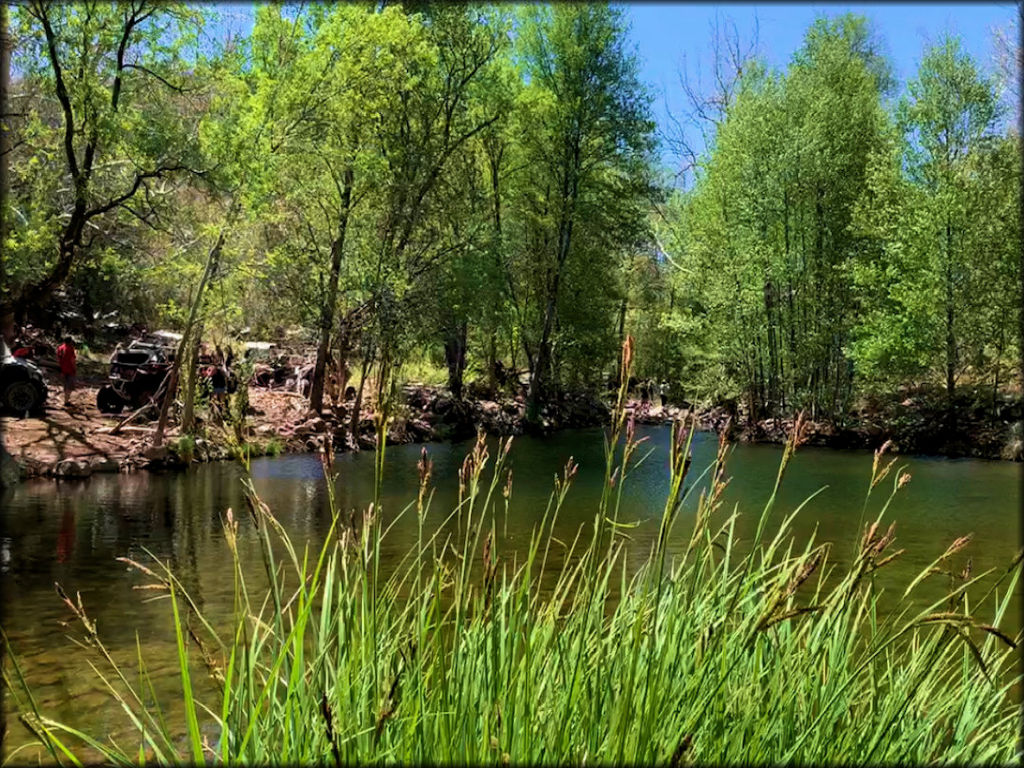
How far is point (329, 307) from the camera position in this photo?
21328 millimetres

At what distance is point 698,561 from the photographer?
1.97 m

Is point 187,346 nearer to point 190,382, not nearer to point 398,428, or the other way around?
point 190,382

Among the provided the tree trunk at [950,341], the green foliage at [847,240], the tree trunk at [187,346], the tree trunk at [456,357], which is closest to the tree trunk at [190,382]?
the tree trunk at [187,346]

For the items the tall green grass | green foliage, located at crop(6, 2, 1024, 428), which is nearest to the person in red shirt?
green foliage, located at crop(6, 2, 1024, 428)

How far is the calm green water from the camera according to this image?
560 cm

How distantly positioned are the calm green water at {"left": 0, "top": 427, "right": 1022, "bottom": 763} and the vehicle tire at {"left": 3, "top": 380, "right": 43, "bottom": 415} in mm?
3585

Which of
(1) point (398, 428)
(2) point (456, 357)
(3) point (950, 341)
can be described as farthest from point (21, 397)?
(3) point (950, 341)

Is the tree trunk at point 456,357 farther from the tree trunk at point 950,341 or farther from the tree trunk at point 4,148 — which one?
the tree trunk at point 950,341

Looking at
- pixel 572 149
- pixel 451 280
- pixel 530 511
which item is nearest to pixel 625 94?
pixel 572 149

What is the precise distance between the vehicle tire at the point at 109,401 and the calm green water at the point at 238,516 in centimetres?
388

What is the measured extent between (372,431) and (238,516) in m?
9.34

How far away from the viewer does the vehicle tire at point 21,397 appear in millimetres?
15125

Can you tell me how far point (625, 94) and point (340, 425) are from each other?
1581 cm

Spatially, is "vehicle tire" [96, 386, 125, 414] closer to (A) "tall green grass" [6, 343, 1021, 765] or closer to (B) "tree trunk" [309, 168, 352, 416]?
(B) "tree trunk" [309, 168, 352, 416]
